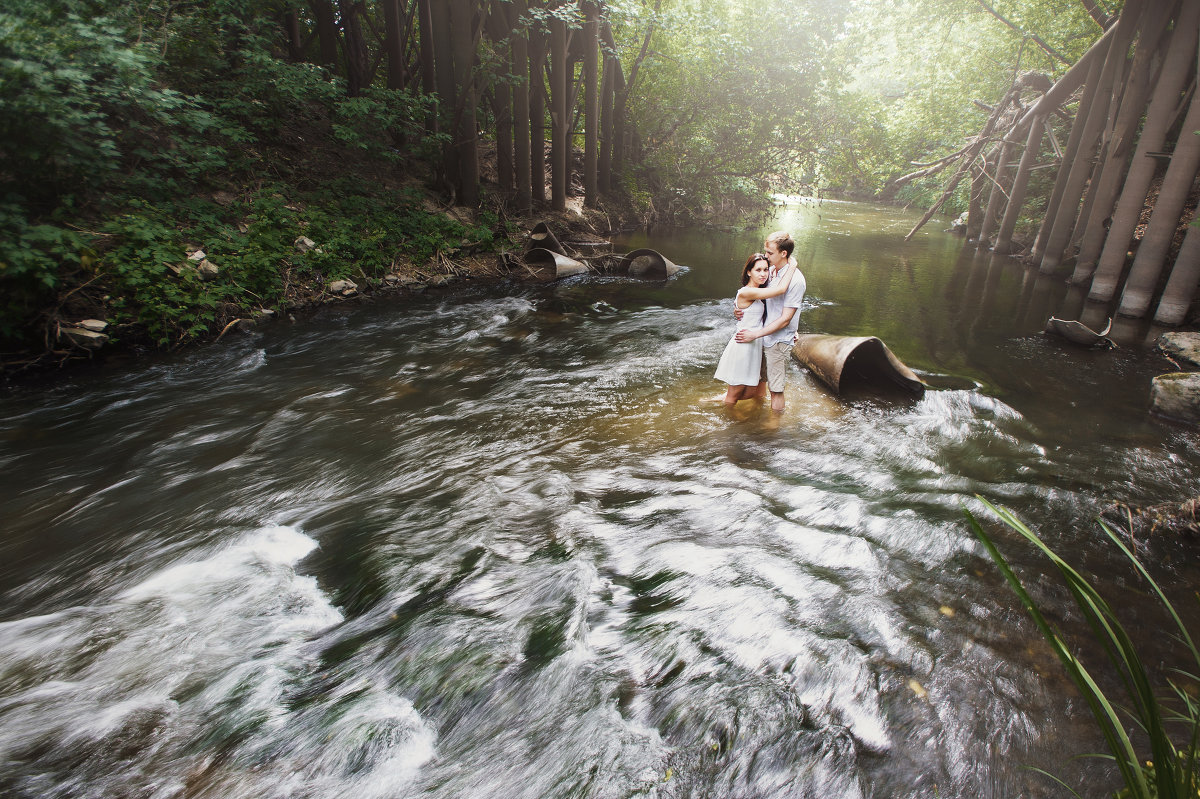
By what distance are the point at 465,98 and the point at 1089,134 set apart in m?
13.1

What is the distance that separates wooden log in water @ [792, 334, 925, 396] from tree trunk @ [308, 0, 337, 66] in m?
13.3

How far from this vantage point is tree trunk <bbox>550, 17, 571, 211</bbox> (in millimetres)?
14152

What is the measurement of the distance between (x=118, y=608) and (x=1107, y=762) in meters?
4.99

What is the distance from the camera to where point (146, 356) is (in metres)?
7.07

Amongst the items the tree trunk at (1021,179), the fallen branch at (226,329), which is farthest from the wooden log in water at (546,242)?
the tree trunk at (1021,179)

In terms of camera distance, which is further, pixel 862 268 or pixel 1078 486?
pixel 862 268

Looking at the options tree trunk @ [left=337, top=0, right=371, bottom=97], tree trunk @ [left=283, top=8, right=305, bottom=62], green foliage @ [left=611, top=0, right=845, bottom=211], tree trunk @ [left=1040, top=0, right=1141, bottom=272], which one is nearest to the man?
→ tree trunk @ [left=1040, top=0, right=1141, bottom=272]

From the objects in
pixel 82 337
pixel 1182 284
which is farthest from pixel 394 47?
pixel 1182 284

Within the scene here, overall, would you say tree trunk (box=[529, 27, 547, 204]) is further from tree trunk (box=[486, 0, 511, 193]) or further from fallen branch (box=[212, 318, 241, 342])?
fallen branch (box=[212, 318, 241, 342])

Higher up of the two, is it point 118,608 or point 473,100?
point 473,100

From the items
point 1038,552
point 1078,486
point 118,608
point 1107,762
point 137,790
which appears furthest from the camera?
point 1078,486

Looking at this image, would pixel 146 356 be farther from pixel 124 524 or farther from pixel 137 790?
pixel 137 790

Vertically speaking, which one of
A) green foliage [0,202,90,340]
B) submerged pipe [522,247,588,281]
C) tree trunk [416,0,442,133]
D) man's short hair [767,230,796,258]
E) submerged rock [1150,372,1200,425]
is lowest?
submerged rock [1150,372,1200,425]

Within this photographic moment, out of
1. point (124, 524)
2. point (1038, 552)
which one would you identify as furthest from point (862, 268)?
point (124, 524)
